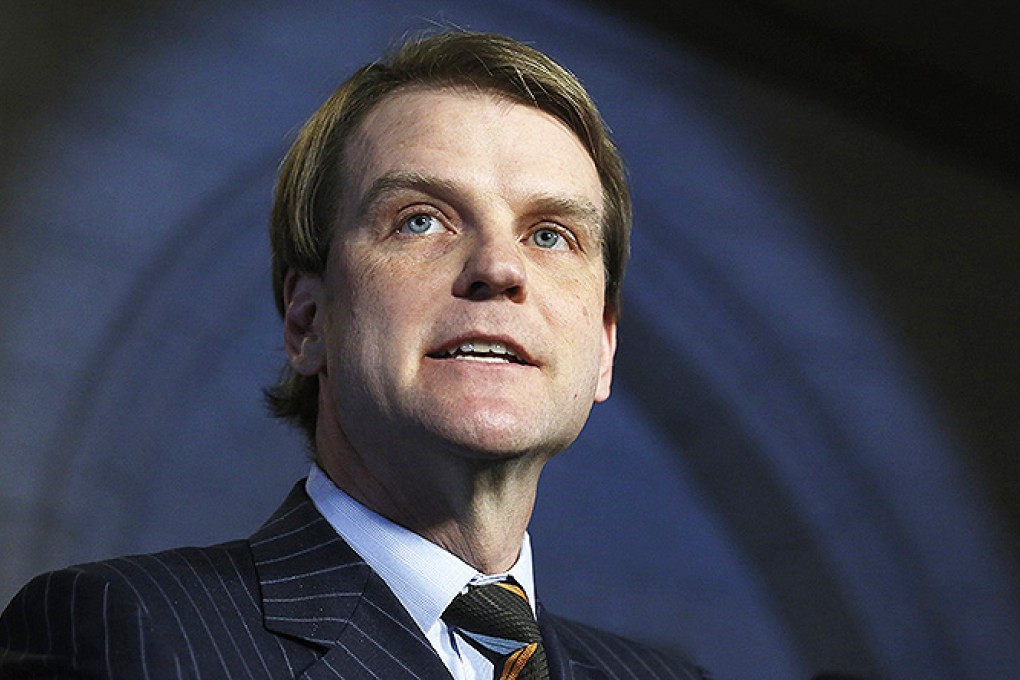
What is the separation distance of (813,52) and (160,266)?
153cm

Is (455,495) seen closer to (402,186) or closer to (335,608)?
(335,608)

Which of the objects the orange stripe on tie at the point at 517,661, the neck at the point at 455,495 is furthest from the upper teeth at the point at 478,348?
the orange stripe on tie at the point at 517,661

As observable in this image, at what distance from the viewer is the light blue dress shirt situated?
5.31 feet

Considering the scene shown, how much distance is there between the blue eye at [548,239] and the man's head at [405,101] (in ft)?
0.31

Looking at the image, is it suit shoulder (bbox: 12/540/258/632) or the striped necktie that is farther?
the striped necktie

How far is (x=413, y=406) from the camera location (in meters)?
1.61

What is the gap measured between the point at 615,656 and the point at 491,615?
1.36 feet

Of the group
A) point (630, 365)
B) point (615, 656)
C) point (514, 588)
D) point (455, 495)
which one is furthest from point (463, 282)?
point (630, 365)

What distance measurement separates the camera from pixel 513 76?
1.85 meters

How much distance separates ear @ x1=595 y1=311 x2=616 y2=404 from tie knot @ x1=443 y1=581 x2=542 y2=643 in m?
0.35

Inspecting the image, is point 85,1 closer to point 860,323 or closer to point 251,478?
point 251,478

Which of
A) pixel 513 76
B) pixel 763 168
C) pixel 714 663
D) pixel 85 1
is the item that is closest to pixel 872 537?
pixel 714 663

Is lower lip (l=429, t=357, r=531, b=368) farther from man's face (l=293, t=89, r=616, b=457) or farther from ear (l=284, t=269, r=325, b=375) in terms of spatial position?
ear (l=284, t=269, r=325, b=375)

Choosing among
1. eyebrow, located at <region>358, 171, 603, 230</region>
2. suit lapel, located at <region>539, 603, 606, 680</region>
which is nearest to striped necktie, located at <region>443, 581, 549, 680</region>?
suit lapel, located at <region>539, 603, 606, 680</region>
